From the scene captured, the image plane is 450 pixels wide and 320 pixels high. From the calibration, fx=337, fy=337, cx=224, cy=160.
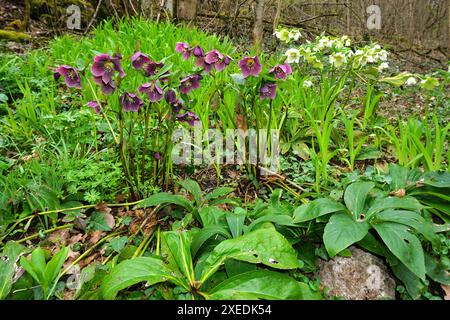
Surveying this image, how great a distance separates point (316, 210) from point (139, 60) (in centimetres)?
91

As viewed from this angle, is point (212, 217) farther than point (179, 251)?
Yes

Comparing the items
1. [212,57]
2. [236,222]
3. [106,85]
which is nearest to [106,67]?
[106,85]

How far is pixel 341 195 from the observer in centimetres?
148

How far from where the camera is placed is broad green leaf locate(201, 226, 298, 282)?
1.13m

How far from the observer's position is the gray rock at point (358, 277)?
120 cm

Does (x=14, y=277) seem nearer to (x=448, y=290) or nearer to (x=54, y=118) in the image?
(x=54, y=118)

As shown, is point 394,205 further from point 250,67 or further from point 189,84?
point 189,84

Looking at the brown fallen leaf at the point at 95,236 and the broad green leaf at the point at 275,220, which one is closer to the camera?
the broad green leaf at the point at 275,220

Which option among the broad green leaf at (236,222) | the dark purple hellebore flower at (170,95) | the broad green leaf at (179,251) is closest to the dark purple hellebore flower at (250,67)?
the dark purple hellebore flower at (170,95)

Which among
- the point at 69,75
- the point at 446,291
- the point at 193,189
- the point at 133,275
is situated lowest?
the point at 446,291

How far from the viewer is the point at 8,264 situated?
1.23 meters

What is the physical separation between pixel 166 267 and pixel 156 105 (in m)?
0.69

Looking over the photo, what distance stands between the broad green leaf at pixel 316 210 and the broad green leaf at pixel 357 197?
2.2 inches

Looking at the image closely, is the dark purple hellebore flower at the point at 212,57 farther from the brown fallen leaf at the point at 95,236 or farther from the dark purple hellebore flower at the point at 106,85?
the brown fallen leaf at the point at 95,236
